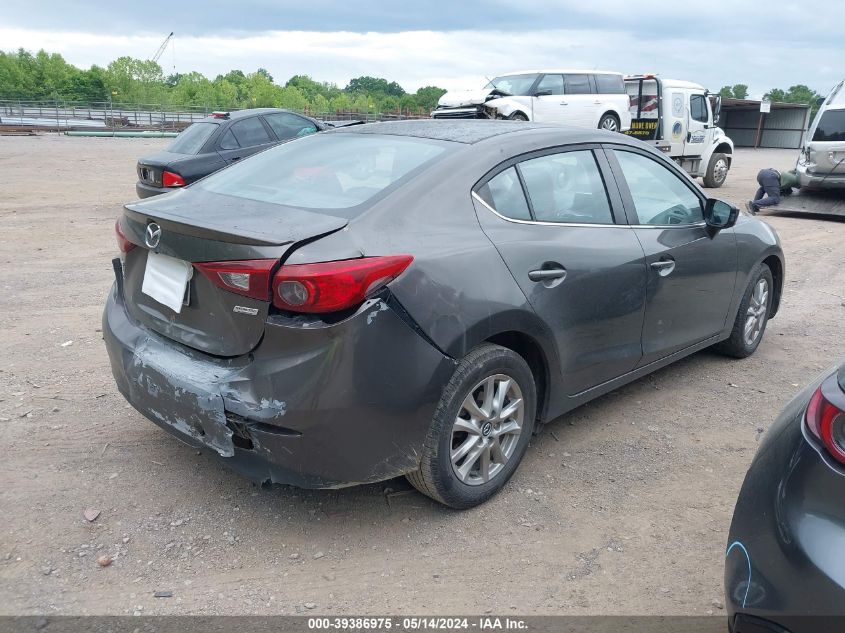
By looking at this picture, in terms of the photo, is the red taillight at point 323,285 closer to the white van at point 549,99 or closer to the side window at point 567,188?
the side window at point 567,188

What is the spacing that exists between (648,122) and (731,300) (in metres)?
13.2

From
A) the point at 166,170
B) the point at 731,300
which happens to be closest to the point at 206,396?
the point at 731,300

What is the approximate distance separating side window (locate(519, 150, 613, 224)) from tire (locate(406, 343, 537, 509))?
2.59 ft

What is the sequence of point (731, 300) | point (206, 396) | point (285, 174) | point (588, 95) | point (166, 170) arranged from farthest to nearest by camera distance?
point (588, 95) → point (166, 170) → point (731, 300) → point (285, 174) → point (206, 396)

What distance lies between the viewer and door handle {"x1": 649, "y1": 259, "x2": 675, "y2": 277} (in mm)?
3744

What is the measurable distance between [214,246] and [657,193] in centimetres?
261

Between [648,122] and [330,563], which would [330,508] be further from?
[648,122]

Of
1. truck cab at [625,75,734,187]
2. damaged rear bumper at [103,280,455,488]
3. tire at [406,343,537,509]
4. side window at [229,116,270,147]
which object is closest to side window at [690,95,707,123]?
truck cab at [625,75,734,187]

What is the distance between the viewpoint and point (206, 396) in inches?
104

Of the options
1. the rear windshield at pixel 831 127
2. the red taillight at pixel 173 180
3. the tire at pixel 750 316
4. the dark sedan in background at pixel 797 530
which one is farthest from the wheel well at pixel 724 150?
the dark sedan in background at pixel 797 530

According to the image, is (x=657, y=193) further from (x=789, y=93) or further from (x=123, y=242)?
(x=789, y=93)

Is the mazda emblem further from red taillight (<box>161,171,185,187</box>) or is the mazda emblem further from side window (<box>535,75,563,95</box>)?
side window (<box>535,75,563,95</box>)

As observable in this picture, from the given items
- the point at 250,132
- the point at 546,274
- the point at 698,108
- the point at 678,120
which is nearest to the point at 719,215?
the point at 546,274

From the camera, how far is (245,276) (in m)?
2.52
